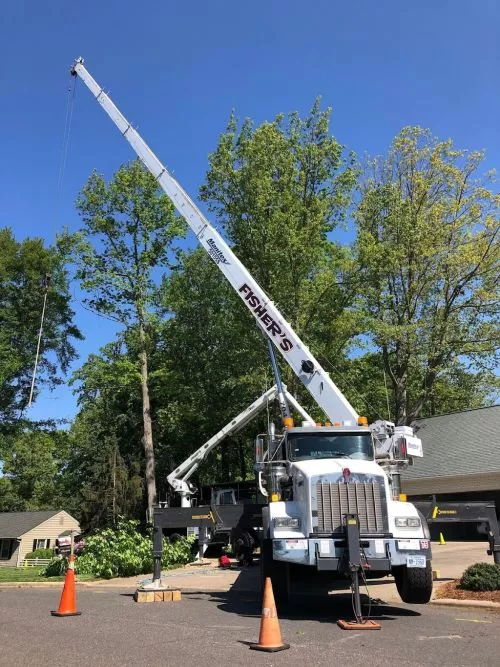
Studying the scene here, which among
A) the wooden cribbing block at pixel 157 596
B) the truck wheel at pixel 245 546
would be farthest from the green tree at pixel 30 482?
the wooden cribbing block at pixel 157 596

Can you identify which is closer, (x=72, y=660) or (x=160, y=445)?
(x=72, y=660)

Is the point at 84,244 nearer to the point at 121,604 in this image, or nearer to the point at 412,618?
the point at 121,604

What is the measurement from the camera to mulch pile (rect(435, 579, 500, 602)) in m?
9.30

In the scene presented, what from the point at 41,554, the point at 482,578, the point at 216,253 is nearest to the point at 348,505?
the point at 482,578

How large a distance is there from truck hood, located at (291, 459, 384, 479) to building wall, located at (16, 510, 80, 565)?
149 feet

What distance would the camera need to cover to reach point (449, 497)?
26.2 m

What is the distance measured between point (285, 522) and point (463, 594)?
146 inches

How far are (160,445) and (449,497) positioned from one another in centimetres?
2093

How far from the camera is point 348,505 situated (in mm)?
8414

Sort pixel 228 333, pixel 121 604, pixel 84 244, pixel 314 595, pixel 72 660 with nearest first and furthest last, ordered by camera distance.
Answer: pixel 72 660
pixel 121 604
pixel 314 595
pixel 84 244
pixel 228 333

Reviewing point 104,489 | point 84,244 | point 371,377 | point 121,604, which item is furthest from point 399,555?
point 104,489

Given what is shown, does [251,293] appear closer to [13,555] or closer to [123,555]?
[123,555]

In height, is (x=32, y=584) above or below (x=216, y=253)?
below

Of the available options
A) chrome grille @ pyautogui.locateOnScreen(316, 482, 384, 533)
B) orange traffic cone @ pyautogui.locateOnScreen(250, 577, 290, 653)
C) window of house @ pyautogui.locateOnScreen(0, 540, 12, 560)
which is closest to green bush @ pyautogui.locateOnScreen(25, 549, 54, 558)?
window of house @ pyautogui.locateOnScreen(0, 540, 12, 560)
